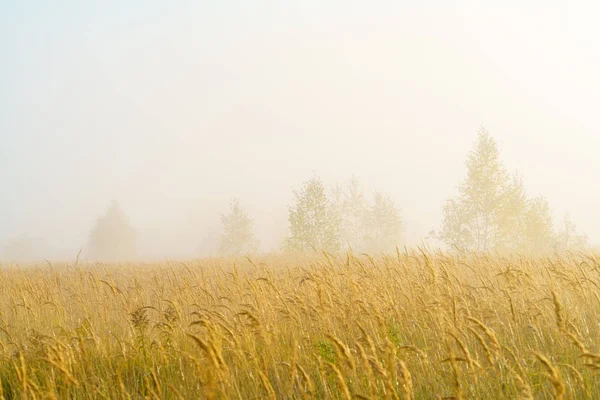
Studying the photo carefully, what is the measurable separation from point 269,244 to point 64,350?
3899 inches

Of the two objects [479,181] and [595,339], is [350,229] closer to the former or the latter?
[479,181]

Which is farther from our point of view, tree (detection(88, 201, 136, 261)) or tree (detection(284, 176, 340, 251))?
tree (detection(88, 201, 136, 261))

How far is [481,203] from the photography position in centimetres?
2747

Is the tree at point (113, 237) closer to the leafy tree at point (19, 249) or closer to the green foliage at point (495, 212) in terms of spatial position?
the leafy tree at point (19, 249)

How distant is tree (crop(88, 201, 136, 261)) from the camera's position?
59281mm

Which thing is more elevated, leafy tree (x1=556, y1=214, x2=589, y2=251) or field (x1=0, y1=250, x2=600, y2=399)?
field (x1=0, y1=250, x2=600, y2=399)

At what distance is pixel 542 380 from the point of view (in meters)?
3.26

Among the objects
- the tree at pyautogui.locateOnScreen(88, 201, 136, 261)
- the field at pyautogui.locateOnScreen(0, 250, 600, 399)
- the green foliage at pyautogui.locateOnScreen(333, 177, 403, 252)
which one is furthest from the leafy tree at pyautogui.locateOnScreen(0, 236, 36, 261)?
the field at pyautogui.locateOnScreen(0, 250, 600, 399)

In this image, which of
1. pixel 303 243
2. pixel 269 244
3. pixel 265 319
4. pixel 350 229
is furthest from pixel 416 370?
pixel 269 244

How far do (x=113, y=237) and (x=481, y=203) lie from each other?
52673mm

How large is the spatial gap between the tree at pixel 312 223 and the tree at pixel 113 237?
35.6 meters

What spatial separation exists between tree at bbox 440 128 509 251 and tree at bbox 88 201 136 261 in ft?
155

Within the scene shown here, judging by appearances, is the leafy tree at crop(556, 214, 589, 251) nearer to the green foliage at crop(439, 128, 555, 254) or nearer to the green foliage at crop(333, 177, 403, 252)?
the green foliage at crop(439, 128, 555, 254)

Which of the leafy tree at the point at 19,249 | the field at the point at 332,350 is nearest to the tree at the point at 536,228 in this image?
the field at the point at 332,350
